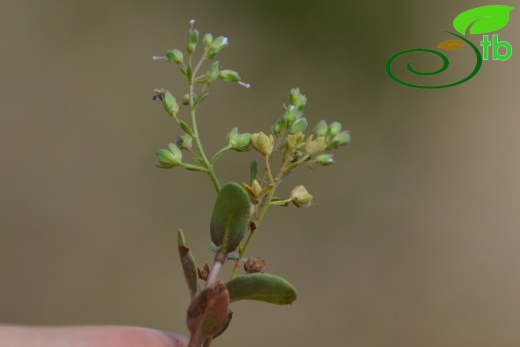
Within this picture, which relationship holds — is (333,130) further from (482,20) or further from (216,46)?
(482,20)

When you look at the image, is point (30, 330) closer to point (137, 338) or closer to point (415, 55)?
point (137, 338)

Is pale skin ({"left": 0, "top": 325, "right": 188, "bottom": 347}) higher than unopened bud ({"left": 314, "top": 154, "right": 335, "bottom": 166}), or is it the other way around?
unopened bud ({"left": 314, "top": 154, "right": 335, "bottom": 166})

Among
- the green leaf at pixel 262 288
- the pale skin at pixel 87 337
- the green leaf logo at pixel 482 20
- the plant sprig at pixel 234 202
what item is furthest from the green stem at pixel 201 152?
the green leaf logo at pixel 482 20

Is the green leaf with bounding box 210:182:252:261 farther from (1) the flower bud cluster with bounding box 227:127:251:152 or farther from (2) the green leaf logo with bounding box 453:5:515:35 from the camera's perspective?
(2) the green leaf logo with bounding box 453:5:515:35

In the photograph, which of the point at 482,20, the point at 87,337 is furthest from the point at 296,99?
the point at 482,20

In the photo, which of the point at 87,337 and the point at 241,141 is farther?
the point at 87,337

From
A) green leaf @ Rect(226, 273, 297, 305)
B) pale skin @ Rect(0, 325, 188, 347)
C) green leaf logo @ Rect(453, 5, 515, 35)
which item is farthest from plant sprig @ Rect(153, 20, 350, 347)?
green leaf logo @ Rect(453, 5, 515, 35)
